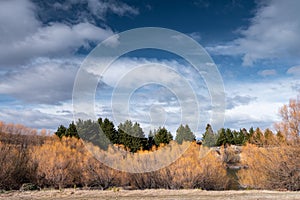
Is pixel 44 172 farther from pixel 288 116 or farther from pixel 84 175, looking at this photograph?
pixel 288 116

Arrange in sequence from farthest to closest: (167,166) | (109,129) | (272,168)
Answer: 1. (109,129)
2. (167,166)
3. (272,168)

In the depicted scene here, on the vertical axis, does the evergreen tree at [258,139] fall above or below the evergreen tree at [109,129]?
below

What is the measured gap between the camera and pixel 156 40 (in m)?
21.6

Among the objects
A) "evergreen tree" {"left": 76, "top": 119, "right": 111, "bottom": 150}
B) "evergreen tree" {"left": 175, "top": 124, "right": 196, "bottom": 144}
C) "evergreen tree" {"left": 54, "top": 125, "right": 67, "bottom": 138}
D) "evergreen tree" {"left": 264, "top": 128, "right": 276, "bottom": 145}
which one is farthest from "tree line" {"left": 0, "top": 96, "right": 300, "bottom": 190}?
"evergreen tree" {"left": 54, "top": 125, "right": 67, "bottom": 138}

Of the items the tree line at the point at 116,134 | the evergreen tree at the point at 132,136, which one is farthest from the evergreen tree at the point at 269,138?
the evergreen tree at the point at 132,136

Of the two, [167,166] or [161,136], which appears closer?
[167,166]

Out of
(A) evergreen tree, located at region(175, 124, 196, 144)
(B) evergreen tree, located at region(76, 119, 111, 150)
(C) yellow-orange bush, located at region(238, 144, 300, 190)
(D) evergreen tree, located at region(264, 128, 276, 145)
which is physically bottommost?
(C) yellow-orange bush, located at region(238, 144, 300, 190)

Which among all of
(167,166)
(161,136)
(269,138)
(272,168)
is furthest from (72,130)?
(272,168)

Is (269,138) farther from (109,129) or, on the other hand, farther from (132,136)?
(109,129)

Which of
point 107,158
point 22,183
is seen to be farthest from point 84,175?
point 22,183

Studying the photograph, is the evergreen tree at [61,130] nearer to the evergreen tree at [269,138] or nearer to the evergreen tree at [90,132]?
the evergreen tree at [90,132]

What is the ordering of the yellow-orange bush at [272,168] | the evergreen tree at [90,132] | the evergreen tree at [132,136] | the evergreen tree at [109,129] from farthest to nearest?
the evergreen tree at [109,129], the evergreen tree at [132,136], the evergreen tree at [90,132], the yellow-orange bush at [272,168]

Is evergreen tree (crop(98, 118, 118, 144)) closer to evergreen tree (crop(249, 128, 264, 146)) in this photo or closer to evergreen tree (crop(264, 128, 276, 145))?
evergreen tree (crop(249, 128, 264, 146))

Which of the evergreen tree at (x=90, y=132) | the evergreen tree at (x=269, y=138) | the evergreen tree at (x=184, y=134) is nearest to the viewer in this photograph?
the evergreen tree at (x=269, y=138)
